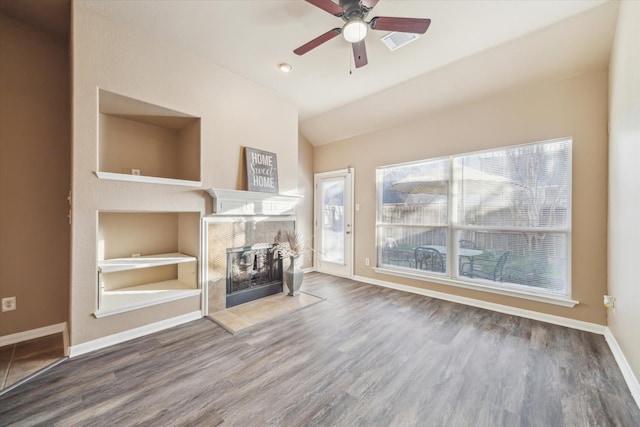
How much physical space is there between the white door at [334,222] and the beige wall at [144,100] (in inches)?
72.2

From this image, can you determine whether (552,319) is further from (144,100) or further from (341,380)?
(144,100)

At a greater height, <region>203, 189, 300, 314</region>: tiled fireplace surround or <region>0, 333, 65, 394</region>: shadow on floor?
<region>203, 189, 300, 314</region>: tiled fireplace surround

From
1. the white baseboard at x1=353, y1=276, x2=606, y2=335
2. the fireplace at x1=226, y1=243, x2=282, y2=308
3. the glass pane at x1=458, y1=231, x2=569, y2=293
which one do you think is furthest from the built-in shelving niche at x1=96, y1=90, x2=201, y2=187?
the glass pane at x1=458, y1=231, x2=569, y2=293

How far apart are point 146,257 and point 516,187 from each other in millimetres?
4572

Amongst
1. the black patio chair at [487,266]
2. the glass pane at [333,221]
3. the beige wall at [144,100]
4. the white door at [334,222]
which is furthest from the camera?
the glass pane at [333,221]

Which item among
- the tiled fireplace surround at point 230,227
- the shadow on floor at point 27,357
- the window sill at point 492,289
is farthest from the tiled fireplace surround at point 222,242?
the window sill at point 492,289

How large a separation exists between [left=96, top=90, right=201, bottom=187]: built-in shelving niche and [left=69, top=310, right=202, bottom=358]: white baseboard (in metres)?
1.49

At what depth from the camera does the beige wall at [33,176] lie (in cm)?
238

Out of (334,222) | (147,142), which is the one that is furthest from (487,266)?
(147,142)

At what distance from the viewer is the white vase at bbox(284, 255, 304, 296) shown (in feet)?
12.3

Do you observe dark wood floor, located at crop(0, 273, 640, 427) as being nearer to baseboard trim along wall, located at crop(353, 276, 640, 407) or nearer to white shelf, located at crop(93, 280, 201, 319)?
baseboard trim along wall, located at crop(353, 276, 640, 407)

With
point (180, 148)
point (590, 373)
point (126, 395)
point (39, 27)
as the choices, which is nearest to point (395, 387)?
point (590, 373)

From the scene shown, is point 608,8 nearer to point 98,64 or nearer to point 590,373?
point 590,373

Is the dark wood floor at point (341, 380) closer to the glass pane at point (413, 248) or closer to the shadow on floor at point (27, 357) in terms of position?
the shadow on floor at point (27, 357)
